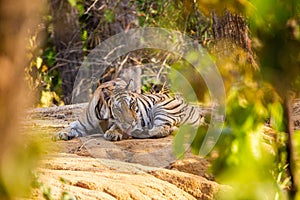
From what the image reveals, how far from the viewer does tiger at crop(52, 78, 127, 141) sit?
7.14 meters

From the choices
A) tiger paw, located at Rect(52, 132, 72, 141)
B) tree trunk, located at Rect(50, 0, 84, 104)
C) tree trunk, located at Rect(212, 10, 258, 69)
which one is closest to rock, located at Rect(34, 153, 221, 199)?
tiger paw, located at Rect(52, 132, 72, 141)

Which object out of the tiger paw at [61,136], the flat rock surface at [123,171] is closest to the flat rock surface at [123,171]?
the flat rock surface at [123,171]

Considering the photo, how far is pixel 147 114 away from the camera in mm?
7484

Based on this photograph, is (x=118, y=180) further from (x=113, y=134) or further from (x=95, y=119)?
(x=95, y=119)

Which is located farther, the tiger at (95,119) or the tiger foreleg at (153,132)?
the tiger at (95,119)

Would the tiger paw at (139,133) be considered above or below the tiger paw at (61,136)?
above

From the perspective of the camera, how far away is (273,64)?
5.48ft

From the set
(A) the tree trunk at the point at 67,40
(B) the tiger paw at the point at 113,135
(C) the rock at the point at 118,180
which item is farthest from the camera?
(A) the tree trunk at the point at 67,40

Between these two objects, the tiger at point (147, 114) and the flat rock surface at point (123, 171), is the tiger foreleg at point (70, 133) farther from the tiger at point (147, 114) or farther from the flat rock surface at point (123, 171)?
the tiger at point (147, 114)

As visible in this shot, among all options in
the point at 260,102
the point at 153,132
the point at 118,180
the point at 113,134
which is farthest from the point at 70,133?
the point at 260,102

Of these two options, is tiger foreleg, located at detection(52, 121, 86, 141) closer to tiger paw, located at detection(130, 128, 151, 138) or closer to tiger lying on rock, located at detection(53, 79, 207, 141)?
tiger lying on rock, located at detection(53, 79, 207, 141)

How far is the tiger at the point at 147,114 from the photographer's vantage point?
22.7 feet

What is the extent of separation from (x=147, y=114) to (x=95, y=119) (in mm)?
511

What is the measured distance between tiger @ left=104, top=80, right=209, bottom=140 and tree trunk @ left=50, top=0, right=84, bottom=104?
18.1 feet
